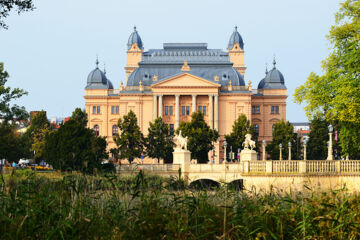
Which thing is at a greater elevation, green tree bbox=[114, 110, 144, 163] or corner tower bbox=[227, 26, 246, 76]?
corner tower bbox=[227, 26, 246, 76]

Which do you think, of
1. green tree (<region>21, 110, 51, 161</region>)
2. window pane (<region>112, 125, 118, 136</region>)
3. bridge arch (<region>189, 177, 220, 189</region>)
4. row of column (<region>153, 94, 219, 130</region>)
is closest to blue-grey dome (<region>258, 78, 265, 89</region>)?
row of column (<region>153, 94, 219, 130</region>)

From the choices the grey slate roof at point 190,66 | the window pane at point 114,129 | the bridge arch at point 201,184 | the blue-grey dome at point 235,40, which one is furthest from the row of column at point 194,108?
the bridge arch at point 201,184

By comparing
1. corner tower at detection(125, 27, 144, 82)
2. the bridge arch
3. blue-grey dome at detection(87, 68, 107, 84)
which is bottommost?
the bridge arch

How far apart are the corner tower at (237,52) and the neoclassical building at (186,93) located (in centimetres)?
732

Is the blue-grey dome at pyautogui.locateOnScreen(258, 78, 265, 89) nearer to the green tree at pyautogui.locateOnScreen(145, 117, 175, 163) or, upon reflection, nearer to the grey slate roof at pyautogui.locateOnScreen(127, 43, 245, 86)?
the grey slate roof at pyautogui.locateOnScreen(127, 43, 245, 86)

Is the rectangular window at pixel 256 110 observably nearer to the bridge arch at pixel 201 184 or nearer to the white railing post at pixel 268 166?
the bridge arch at pixel 201 184

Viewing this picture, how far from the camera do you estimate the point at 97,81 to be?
399 feet

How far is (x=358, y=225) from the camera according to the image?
12945mm

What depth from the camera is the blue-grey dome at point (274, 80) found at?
119938 mm

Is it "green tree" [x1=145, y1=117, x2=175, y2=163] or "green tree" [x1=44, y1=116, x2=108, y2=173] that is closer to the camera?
"green tree" [x1=44, y1=116, x2=108, y2=173]

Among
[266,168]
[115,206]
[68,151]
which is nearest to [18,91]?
[68,151]

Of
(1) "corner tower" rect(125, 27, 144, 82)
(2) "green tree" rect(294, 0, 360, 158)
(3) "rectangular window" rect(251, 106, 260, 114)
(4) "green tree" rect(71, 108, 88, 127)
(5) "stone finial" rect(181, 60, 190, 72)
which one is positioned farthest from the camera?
(1) "corner tower" rect(125, 27, 144, 82)

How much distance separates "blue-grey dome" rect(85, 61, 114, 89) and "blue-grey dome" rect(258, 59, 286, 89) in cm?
3126

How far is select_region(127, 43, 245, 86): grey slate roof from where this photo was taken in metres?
115
